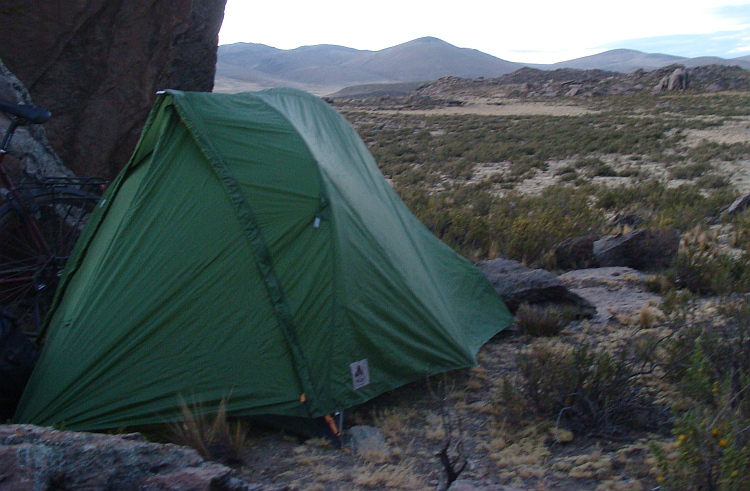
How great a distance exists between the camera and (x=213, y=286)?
3.60m

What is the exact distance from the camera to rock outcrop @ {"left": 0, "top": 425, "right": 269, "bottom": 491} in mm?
2094

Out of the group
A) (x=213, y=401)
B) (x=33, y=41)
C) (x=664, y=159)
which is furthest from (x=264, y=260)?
(x=664, y=159)

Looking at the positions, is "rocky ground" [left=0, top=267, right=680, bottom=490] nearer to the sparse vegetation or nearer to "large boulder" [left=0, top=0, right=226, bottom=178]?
the sparse vegetation

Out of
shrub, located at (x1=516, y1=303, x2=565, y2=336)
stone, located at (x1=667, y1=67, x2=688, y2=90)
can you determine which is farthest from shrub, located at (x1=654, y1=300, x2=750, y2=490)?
stone, located at (x1=667, y1=67, x2=688, y2=90)

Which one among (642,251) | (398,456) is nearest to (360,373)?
(398,456)

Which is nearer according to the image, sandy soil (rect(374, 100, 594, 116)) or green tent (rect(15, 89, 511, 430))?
green tent (rect(15, 89, 511, 430))

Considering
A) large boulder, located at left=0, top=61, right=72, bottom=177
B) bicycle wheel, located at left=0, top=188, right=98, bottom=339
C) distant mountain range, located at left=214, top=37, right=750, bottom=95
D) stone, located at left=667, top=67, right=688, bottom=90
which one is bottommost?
bicycle wheel, located at left=0, top=188, right=98, bottom=339

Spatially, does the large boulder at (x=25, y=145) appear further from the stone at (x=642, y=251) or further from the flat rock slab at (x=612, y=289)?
the stone at (x=642, y=251)

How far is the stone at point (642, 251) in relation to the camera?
697 centimetres

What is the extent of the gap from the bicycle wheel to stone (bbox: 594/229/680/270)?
526 cm

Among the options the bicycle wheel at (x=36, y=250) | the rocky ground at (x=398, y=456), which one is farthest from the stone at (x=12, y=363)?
the rocky ground at (x=398, y=456)

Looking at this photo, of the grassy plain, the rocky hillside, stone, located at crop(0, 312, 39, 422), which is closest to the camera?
the grassy plain

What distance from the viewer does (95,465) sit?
225 centimetres

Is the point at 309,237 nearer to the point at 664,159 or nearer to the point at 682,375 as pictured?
the point at 682,375
